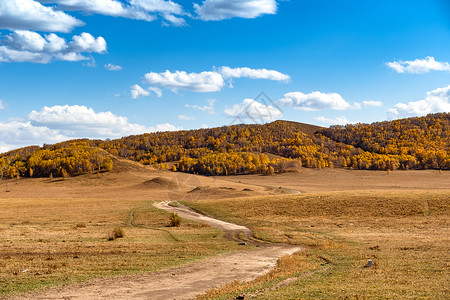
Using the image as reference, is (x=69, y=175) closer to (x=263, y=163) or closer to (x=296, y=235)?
(x=263, y=163)

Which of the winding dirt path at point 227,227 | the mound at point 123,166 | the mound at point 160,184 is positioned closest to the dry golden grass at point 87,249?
the winding dirt path at point 227,227

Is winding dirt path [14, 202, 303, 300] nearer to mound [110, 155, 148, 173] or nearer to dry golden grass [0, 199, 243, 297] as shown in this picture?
dry golden grass [0, 199, 243, 297]

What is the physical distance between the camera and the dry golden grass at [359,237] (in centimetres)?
1830

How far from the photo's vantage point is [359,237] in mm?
40719

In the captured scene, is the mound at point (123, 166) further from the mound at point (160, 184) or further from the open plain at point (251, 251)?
the open plain at point (251, 251)

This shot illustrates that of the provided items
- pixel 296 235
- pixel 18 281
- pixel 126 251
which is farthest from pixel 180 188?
pixel 18 281

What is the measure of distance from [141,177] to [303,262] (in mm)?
127302

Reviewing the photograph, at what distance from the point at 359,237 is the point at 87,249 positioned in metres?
25.1

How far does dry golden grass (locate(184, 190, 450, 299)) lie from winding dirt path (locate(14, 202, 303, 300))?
95.3 inches

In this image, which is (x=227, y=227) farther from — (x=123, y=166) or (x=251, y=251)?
(x=123, y=166)

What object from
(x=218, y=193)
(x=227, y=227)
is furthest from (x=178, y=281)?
(x=218, y=193)

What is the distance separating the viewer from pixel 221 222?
56.9 metres

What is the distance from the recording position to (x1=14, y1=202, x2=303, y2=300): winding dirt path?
760 inches

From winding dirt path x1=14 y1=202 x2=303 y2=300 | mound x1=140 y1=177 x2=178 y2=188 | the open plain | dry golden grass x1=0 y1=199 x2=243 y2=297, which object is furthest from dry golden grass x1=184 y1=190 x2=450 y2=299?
mound x1=140 y1=177 x2=178 y2=188
